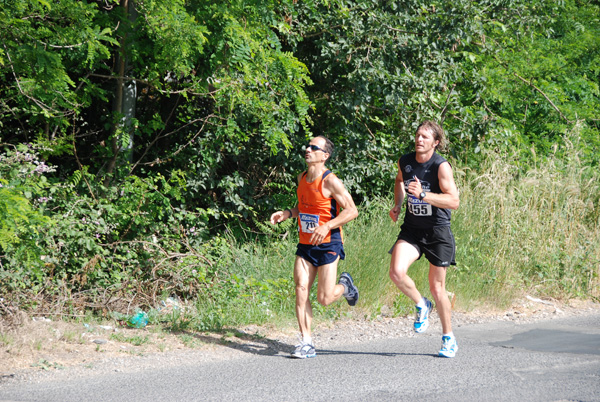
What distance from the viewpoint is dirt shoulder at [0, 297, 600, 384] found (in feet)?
18.2

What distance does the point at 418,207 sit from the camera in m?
6.04

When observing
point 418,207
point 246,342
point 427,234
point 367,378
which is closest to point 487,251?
point 427,234

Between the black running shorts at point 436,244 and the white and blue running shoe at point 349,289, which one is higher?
the black running shorts at point 436,244

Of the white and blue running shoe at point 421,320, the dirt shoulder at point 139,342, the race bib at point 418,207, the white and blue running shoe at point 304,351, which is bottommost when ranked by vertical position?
the dirt shoulder at point 139,342

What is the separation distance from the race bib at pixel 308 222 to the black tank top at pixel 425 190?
0.86m

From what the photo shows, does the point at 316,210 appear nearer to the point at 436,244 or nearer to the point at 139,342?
the point at 436,244

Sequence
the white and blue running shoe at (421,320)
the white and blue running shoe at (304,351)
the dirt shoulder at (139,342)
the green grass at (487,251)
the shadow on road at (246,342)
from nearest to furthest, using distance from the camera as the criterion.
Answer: the dirt shoulder at (139,342) → the white and blue running shoe at (304,351) → the white and blue running shoe at (421,320) → the shadow on road at (246,342) → the green grass at (487,251)

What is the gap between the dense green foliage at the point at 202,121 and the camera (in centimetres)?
707

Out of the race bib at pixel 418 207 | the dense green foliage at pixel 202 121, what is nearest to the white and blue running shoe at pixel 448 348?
the race bib at pixel 418 207

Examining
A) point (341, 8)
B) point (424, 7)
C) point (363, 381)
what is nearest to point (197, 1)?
point (341, 8)

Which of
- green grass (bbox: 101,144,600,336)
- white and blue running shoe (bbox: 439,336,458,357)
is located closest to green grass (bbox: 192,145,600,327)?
green grass (bbox: 101,144,600,336)

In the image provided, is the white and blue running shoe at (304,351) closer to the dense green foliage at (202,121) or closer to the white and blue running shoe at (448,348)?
the white and blue running shoe at (448,348)

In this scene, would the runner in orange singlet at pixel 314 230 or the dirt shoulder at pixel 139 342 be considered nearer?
the dirt shoulder at pixel 139 342

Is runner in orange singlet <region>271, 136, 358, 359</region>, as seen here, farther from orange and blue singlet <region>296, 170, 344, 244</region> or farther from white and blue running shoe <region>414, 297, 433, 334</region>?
Answer: white and blue running shoe <region>414, 297, 433, 334</region>
